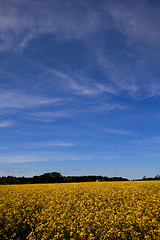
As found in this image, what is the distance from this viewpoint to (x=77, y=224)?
382 inches

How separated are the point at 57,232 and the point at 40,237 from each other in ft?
3.40

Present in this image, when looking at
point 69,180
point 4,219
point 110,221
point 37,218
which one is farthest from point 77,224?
point 69,180

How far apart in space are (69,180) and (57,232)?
39.1 m

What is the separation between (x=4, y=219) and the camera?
11.2m

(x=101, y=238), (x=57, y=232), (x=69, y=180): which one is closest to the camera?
(x=101, y=238)

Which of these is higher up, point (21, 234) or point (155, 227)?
point (155, 227)

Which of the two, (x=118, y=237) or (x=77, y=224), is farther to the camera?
(x=77, y=224)

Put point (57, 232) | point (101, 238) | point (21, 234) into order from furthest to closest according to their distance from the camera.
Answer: point (21, 234)
point (57, 232)
point (101, 238)

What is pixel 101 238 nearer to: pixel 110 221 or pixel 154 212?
pixel 110 221

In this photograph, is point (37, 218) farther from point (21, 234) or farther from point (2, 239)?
point (2, 239)

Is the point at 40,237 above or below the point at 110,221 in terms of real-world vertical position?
below

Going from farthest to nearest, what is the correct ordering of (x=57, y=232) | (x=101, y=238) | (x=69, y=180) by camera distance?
(x=69, y=180)
(x=57, y=232)
(x=101, y=238)

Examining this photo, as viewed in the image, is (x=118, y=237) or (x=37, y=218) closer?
(x=118, y=237)

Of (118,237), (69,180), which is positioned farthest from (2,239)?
(69,180)
